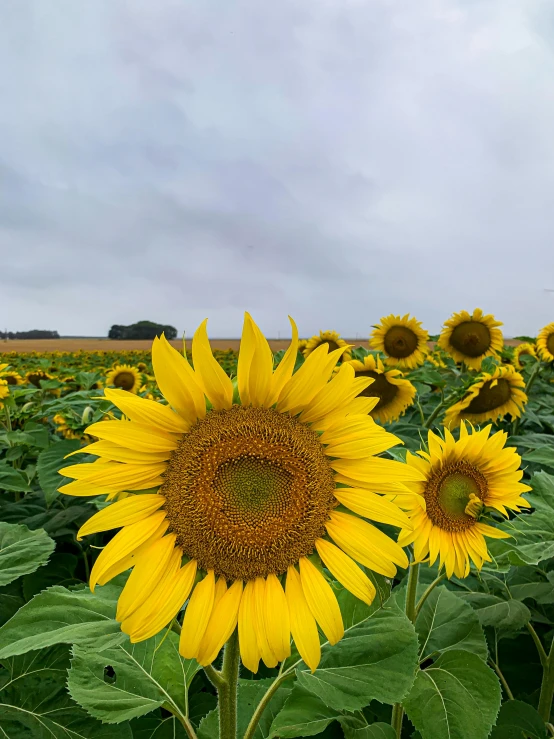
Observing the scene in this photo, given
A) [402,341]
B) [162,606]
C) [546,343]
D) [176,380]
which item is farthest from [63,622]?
[546,343]

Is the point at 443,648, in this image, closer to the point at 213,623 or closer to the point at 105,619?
the point at 213,623

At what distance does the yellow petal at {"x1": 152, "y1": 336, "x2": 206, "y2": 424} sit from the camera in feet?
3.75

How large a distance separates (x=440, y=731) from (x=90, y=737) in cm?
100

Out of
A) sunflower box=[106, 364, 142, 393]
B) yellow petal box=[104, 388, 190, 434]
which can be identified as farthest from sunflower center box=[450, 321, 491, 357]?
yellow petal box=[104, 388, 190, 434]

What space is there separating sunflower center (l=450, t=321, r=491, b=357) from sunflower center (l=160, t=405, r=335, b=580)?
5.69 m

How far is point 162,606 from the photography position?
111 cm

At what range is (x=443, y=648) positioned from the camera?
181cm

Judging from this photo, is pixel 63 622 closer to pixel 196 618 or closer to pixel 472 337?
Answer: pixel 196 618

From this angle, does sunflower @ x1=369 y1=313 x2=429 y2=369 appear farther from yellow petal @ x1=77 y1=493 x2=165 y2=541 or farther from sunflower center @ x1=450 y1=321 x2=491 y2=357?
yellow petal @ x1=77 y1=493 x2=165 y2=541

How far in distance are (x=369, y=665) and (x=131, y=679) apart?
25.9 inches

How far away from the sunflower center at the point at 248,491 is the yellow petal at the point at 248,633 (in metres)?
0.05

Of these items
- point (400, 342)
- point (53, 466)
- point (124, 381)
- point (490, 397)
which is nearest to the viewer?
point (53, 466)

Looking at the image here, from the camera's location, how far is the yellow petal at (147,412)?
3.74 ft

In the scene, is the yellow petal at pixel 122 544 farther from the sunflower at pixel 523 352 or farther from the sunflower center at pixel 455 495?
the sunflower at pixel 523 352
